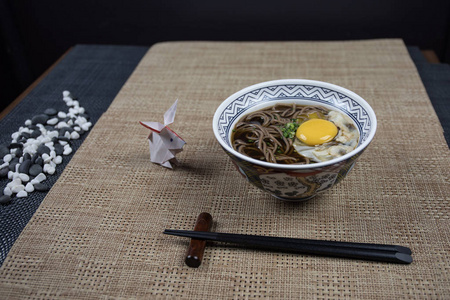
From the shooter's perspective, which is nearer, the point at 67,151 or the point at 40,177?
the point at 40,177

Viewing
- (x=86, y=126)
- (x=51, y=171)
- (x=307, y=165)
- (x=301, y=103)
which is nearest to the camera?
(x=307, y=165)

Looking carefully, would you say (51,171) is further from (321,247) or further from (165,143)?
(321,247)

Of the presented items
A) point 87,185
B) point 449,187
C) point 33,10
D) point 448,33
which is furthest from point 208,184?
point 33,10

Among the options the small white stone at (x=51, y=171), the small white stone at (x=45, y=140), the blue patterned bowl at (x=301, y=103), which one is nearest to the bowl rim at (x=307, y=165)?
the blue patterned bowl at (x=301, y=103)

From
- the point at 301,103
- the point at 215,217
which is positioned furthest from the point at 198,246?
the point at 301,103

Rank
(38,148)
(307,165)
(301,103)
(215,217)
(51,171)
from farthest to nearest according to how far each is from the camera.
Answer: (38,148) → (51,171) → (301,103) → (215,217) → (307,165)

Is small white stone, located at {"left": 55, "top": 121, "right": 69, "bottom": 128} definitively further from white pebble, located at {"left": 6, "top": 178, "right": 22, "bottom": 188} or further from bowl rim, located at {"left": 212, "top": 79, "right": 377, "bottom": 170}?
bowl rim, located at {"left": 212, "top": 79, "right": 377, "bottom": 170}

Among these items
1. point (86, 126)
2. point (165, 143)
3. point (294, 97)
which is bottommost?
point (86, 126)

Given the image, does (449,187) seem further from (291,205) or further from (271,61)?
(271,61)
